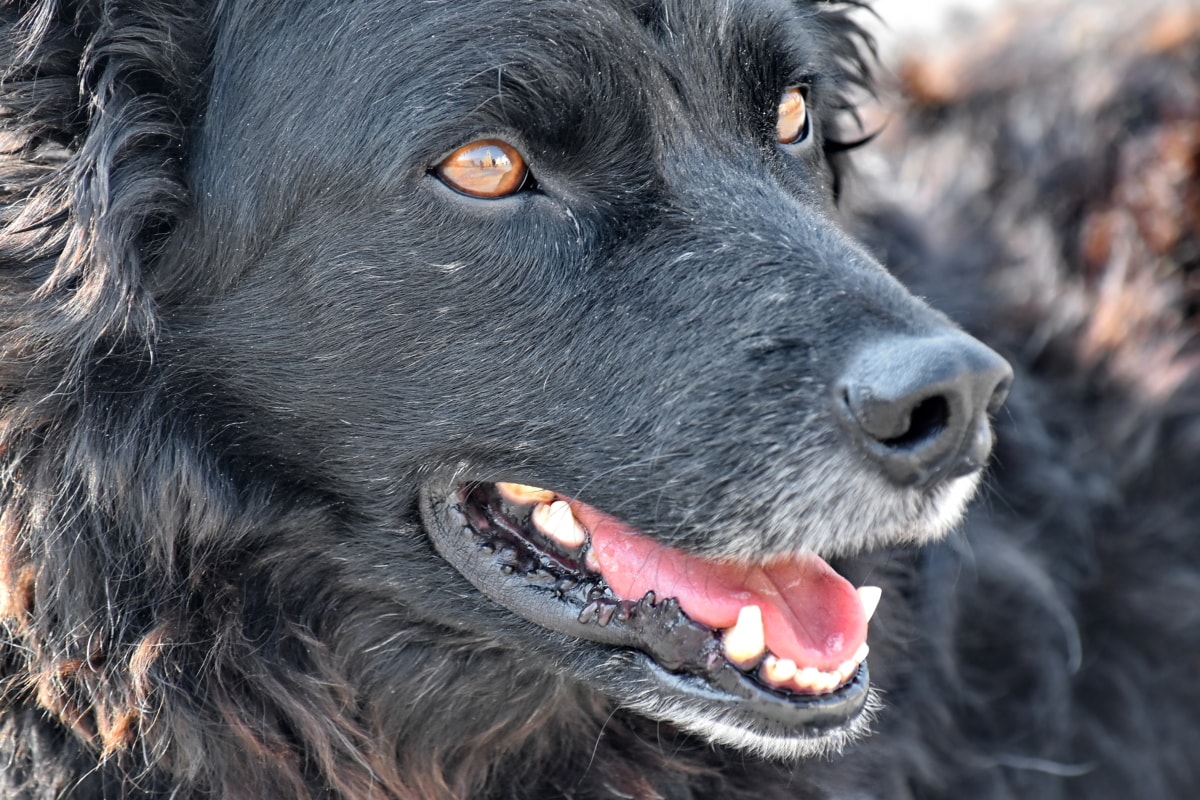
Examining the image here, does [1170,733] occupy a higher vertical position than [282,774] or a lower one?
lower

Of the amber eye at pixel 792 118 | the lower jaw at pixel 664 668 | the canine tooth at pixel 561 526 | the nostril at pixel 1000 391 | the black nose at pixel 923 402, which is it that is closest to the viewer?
the black nose at pixel 923 402

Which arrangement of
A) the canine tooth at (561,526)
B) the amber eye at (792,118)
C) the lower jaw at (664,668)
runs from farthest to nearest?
the amber eye at (792,118) < the canine tooth at (561,526) < the lower jaw at (664,668)

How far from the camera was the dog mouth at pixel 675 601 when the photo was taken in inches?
102

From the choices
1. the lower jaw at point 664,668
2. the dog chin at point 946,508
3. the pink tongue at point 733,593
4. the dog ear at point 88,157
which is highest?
the dog ear at point 88,157

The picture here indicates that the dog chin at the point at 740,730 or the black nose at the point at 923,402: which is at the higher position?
the black nose at the point at 923,402

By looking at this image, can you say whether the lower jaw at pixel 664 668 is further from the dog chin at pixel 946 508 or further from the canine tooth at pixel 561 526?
the dog chin at pixel 946 508

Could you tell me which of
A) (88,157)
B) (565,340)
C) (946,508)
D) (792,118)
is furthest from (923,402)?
(88,157)

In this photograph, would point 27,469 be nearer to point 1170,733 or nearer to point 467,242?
point 467,242

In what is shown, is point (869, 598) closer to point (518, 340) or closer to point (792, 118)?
point (518, 340)

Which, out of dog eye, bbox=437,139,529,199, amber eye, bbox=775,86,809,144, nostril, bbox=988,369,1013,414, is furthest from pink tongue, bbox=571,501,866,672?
amber eye, bbox=775,86,809,144

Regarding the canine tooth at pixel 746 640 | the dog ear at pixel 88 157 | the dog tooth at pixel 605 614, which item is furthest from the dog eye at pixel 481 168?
the canine tooth at pixel 746 640

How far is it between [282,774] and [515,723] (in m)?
0.50

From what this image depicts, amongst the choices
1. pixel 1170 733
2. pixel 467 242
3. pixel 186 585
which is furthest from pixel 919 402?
pixel 1170 733

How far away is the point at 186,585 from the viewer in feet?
8.96
